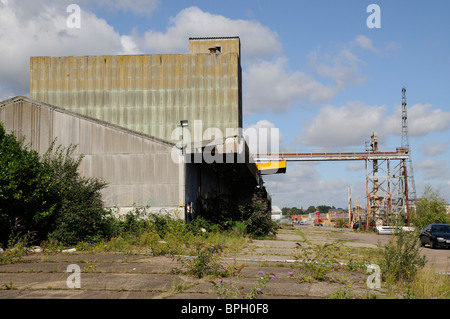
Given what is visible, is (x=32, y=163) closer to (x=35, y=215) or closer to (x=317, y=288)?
(x=35, y=215)

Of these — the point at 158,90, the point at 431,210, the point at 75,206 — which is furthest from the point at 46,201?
the point at 431,210

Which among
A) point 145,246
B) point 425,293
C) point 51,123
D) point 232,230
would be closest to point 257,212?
point 232,230

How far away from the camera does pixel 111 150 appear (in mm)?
18266

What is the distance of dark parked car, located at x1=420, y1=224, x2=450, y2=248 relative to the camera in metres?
22.8

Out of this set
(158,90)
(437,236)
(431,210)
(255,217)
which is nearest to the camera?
(255,217)

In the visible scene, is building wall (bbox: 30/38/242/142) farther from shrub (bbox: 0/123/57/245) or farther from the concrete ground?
the concrete ground

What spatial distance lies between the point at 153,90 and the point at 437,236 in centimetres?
1994

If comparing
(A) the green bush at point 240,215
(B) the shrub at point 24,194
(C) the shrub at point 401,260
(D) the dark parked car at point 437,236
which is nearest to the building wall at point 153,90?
(A) the green bush at point 240,215

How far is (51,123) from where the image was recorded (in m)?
18.5

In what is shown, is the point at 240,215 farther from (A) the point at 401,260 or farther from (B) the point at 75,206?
(A) the point at 401,260

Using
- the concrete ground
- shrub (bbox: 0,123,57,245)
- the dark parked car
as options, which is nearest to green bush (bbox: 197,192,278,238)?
shrub (bbox: 0,123,57,245)

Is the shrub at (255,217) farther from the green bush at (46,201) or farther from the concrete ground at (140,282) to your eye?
the concrete ground at (140,282)

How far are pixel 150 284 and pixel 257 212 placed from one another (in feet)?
46.5

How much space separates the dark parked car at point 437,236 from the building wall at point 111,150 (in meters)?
13.4
